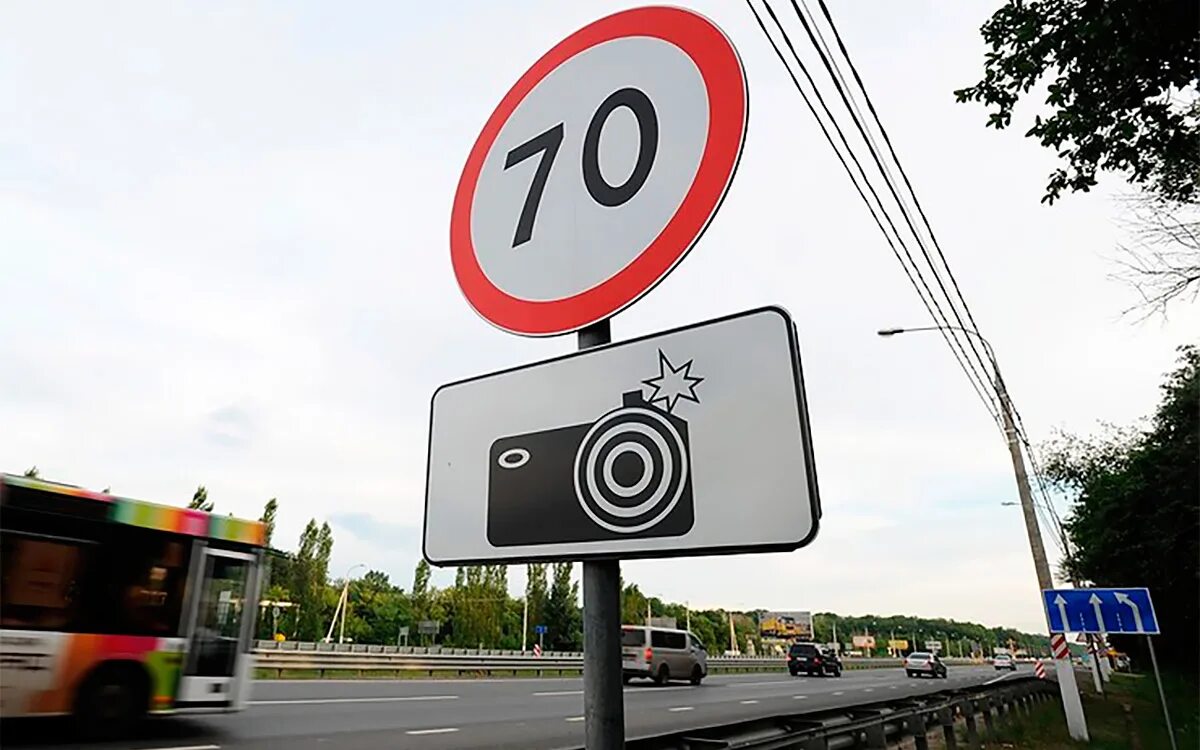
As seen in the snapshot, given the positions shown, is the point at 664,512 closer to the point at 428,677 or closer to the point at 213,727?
the point at 213,727

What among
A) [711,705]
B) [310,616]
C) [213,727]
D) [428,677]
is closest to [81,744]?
[213,727]

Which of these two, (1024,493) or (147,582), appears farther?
(1024,493)

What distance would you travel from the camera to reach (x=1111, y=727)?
13.8m

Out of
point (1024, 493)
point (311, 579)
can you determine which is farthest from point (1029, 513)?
point (311, 579)

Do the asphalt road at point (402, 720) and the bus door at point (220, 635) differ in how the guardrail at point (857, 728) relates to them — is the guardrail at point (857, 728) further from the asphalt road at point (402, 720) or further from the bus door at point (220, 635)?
the bus door at point (220, 635)

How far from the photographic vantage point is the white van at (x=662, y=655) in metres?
21.4

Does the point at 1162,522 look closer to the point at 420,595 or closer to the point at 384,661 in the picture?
the point at 384,661

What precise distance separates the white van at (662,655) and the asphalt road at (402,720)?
13.2 feet

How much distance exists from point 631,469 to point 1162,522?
92.1 ft

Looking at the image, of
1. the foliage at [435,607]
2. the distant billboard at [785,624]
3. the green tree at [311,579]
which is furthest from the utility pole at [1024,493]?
the distant billboard at [785,624]

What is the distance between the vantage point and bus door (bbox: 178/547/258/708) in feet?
26.2

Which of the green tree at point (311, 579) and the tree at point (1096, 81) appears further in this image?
the green tree at point (311, 579)

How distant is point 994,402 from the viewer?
1438 cm

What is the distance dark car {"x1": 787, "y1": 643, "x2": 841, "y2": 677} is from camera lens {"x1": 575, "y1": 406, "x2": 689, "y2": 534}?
37.0m
